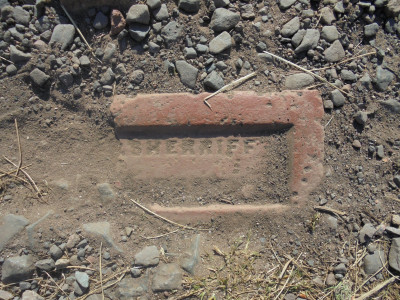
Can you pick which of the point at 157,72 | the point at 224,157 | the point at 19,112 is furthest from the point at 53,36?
the point at 224,157

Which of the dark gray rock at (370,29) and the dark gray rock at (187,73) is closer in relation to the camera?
the dark gray rock at (187,73)

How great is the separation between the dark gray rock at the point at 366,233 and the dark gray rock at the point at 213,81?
4.05 feet

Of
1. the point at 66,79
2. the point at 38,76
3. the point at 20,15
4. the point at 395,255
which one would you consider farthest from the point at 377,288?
the point at 20,15

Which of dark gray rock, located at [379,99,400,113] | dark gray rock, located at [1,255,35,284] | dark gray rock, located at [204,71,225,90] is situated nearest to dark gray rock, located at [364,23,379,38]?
dark gray rock, located at [379,99,400,113]

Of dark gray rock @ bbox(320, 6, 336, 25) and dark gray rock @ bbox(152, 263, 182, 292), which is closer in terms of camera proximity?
dark gray rock @ bbox(152, 263, 182, 292)

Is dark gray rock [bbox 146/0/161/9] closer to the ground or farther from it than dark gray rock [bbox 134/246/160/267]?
farther from it

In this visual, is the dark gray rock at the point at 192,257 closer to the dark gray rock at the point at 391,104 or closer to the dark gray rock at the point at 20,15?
the dark gray rock at the point at 391,104

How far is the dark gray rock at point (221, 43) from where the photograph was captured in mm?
1980

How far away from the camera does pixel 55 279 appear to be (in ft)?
6.39

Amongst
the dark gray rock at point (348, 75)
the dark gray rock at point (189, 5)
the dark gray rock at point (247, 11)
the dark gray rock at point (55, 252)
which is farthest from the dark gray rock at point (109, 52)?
the dark gray rock at point (348, 75)

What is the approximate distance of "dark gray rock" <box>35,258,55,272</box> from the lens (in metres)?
1.92

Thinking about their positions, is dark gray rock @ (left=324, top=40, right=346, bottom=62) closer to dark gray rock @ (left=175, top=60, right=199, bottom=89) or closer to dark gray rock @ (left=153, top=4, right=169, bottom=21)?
dark gray rock @ (left=175, top=60, right=199, bottom=89)

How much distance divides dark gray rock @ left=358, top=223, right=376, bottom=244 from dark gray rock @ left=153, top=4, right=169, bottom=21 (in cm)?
177

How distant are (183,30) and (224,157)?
2.69 feet
